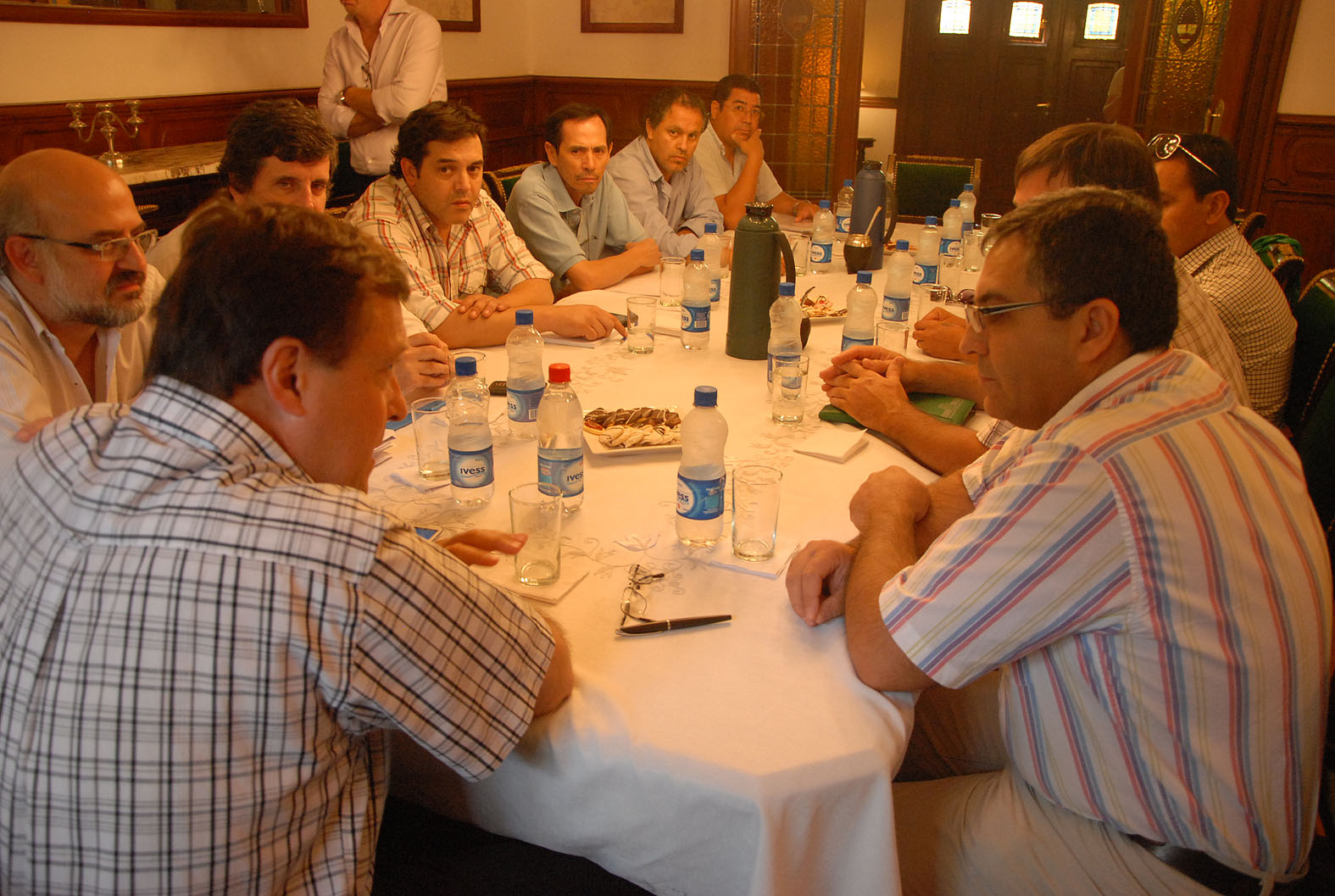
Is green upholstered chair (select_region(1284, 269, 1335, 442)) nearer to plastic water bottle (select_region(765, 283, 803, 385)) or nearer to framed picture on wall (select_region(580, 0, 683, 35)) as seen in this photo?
plastic water bottle (select_region(765, 283, 803, 385))

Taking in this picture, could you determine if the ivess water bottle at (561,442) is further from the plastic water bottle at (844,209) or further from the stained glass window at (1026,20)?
the stained glass window at (1026,20)

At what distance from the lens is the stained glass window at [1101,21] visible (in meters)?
7.96

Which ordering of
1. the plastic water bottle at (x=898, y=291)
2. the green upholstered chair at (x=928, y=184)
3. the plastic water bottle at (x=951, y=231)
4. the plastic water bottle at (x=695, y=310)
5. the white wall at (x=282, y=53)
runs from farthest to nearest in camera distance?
the green upholstered chair at (x=928, y=184)
the white wall at (x=282, y=53)
the plastic water bottle at (x=951, y=231)
the plastic water bottle at (x=898, y=291)
the plastic water bottle at (x=695, y=310)

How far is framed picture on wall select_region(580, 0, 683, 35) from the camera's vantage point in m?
6.21

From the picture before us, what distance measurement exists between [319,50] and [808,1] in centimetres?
A: 294

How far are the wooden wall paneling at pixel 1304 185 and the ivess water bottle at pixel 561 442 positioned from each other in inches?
198

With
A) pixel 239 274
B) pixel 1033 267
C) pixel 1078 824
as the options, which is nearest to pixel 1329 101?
pixel 1033 267

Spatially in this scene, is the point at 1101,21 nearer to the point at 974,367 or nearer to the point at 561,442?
the point at 974,367

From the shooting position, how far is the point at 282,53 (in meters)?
4.73

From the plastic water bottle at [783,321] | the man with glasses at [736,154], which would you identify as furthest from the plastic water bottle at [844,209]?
the plastic water bottle at [783,321]

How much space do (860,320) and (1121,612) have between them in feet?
4.83

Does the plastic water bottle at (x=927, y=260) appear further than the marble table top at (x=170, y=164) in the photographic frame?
No

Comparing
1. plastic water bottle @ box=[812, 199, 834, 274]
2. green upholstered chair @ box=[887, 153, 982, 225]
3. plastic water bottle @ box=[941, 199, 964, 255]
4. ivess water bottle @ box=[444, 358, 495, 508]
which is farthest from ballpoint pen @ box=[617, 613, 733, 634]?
green upholstered chair @ box=[887, 153, 982, 225]

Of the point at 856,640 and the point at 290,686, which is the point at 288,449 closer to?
the point at 290,686
